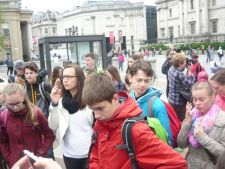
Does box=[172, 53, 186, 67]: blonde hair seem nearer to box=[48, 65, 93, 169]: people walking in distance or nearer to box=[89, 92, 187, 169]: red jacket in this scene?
box=[48, 65, 93, 169]: people walking in distance

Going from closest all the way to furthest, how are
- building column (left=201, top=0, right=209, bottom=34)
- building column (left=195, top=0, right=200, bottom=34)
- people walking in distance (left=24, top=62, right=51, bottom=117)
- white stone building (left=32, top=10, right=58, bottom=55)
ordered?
1. people walking in distance (left=24, top=62, right=51, bottom=117)
2. building column (left=201, top=0, right=209, bottom=34)
3. building column (left=195, top=0, right=200, bottom=34)
4. white stone building (left=32, top=10, right=58, bottom=55)

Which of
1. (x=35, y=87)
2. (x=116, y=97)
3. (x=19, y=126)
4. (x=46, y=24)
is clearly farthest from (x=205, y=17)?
(x=46, y=24)

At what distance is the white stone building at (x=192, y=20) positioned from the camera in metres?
65.1

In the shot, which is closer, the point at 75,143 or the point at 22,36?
the point at 75,143

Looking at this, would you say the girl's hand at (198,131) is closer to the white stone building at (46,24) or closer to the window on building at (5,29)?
the window on building at (5,29)

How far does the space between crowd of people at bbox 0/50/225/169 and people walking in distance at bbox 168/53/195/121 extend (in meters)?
2.31

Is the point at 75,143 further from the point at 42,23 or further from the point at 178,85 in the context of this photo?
the point at 42,23

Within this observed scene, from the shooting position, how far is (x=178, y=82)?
6.23 metres

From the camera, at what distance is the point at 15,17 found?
69.2 metres

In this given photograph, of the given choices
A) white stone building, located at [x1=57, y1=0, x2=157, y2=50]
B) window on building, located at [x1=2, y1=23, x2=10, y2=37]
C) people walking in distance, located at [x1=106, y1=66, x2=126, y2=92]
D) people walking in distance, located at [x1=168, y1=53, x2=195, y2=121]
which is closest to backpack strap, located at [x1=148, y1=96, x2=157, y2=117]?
people walking in distance, located at [x1=106, y1=66, x2=126, y2=92]

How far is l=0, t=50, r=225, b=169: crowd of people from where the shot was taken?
230 cm

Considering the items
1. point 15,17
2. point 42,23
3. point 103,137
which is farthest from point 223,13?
point 42,23

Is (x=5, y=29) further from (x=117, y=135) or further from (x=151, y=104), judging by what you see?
(x=117, y=135)

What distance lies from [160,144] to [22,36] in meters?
76.1
